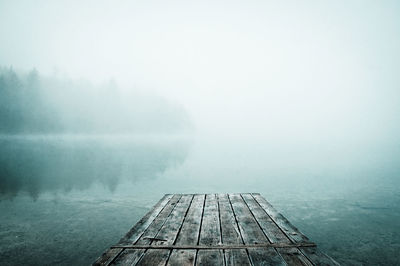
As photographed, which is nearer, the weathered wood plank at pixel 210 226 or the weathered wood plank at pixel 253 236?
the weathered wood plank at pixel 253 236

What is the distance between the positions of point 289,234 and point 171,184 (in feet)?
41.6

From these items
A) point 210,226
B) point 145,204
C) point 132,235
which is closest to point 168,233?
point 132,235

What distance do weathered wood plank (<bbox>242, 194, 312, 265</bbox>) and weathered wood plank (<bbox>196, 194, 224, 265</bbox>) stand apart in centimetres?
83

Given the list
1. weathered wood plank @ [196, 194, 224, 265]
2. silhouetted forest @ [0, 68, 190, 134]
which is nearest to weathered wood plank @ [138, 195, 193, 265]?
weathered wood plank @ [196, 194, 224, 265]

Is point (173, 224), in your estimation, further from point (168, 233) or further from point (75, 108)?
point (75, 108)

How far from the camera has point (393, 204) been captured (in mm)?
11828

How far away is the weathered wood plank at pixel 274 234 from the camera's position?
2955mm

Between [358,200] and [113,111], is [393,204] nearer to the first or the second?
[358,200]

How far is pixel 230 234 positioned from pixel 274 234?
73 centimetres

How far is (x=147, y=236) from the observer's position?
3.72m

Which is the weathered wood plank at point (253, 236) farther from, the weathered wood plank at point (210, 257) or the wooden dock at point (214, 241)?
the weathered wood plank at point (210, 257)

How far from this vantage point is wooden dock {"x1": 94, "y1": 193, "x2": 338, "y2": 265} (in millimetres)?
2957

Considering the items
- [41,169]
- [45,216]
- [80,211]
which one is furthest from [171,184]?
[41,169]

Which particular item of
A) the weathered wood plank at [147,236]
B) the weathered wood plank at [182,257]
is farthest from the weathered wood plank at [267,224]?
the weathered wood plank at [147,236]
